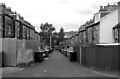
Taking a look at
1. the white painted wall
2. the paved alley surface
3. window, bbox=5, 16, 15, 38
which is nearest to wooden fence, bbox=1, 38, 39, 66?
the paved alley surface

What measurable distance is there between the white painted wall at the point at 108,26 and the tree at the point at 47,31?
218 ft

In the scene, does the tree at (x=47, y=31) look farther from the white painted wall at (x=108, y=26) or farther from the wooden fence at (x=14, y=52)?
the wooden fence at (x=14, y=52)

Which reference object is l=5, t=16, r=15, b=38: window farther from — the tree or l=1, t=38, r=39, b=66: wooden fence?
the tree

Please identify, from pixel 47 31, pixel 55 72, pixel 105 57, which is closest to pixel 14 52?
pixel 55 72

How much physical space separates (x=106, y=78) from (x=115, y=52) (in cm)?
379

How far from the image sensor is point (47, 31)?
99.7m

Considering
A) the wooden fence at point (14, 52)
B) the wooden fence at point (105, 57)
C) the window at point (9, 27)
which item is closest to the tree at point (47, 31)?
the window at point (9, 27)

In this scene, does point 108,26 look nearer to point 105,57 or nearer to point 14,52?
point 105,57

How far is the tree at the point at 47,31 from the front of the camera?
3735 inches

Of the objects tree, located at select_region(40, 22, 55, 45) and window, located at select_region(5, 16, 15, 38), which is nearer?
window, located at select_region(5, 16, 15, 38)

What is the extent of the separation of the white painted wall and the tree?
2615 inches

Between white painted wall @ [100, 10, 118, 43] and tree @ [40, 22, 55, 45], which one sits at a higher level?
tree @ [40, 22, 55, 45]

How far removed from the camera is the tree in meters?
94.9

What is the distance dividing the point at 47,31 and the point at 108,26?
7446cm
